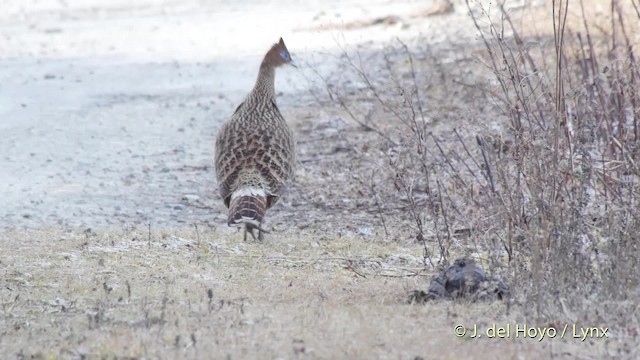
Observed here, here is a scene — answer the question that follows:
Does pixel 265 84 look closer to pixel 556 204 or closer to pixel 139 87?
pixel 556 204

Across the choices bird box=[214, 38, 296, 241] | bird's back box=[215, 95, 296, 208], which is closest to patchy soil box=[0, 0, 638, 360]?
bird box=[214, 38, 296, 241]

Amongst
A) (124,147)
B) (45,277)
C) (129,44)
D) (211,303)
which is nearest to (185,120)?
(124,147)

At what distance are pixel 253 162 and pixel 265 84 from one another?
129 centimetres

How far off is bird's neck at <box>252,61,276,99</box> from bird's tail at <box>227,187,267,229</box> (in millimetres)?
1425

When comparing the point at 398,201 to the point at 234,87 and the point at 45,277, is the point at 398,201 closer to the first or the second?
the point at 45,277

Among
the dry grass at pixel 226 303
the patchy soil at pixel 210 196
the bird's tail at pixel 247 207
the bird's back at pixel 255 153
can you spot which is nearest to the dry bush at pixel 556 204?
the patchy soil at pixel 210 196

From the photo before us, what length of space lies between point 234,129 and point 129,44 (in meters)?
8.74

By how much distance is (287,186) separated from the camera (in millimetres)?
9711

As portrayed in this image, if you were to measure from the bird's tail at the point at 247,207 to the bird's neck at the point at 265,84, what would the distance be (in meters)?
1.42

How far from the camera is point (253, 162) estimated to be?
375 inches

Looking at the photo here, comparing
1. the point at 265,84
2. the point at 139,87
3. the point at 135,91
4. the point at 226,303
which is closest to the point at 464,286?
the point at 226,303

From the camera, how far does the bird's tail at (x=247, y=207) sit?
8961 millimetres

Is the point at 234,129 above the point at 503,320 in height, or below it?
above

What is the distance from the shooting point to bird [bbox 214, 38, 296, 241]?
29.9ft
